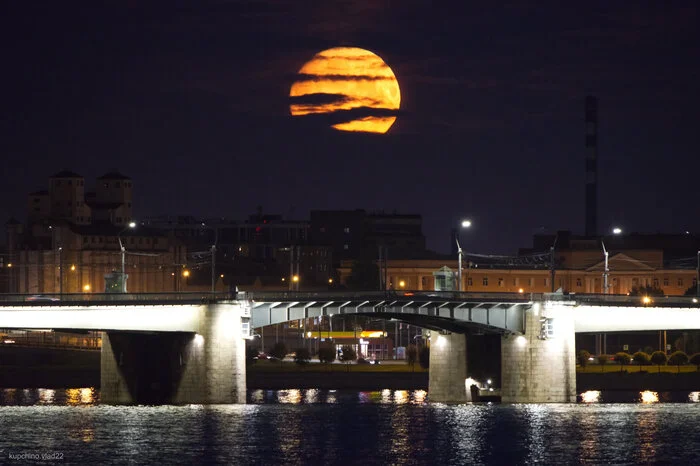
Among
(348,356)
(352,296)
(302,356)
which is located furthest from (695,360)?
(352,296)

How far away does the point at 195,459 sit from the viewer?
105312 millimetres

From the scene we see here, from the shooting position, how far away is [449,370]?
489 feet

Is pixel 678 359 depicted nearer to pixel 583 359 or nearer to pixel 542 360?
pixel 583 359

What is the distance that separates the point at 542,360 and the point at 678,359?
40952 millimetres

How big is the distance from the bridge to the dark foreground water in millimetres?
2910

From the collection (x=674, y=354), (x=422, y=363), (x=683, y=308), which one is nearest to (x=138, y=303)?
(x=683, y=308)

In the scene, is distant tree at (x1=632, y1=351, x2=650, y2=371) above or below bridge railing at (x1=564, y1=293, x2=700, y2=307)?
below

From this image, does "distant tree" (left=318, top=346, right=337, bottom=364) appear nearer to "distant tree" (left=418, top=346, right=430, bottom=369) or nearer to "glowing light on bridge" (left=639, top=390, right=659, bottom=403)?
"distant tree" (left=418, top=346, right=430, bottom=369)

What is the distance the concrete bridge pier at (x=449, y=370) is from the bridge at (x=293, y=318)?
0.07 metres

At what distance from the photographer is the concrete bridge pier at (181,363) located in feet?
435

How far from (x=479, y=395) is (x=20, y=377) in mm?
55554

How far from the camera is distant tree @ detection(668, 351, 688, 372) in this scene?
17700cm

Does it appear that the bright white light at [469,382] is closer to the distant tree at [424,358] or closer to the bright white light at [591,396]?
the bright white light at [591,396]

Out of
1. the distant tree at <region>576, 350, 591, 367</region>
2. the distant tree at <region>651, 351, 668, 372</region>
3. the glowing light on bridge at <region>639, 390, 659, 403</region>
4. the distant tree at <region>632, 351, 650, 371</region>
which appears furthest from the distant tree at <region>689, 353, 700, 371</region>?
the glowing light on bridge at <region>639, 390, 659, 403</region>
